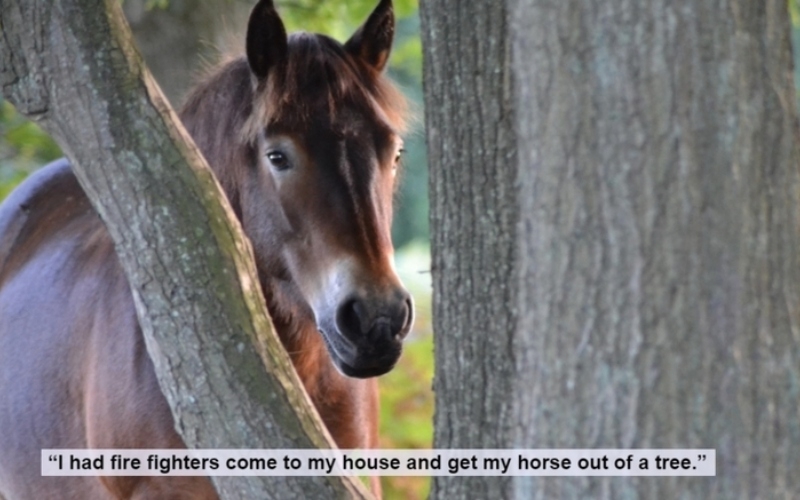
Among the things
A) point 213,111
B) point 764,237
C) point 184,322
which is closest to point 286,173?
point 213,111

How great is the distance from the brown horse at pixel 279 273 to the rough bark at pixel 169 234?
0.72 metres

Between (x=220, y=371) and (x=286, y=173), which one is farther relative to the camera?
(x=286, y=173)

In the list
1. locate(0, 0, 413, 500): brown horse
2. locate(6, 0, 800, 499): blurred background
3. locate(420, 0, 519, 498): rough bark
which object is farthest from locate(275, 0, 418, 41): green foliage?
locate(420, 0, 519, 498): rough bark

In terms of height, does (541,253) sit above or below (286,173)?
above

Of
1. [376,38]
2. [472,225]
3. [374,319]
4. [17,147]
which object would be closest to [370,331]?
[374,319]

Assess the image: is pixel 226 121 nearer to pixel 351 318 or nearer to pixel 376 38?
pixel 376 38

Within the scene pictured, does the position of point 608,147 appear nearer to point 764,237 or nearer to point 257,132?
point 764,237

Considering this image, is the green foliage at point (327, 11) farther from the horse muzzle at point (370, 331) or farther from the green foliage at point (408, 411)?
the horse muzzle at point (370, 331)

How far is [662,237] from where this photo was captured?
1686 millimetres

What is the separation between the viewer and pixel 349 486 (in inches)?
90.2

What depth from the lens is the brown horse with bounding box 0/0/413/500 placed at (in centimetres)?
312

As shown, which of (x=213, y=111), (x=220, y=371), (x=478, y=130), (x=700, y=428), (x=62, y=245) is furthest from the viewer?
(x=62, y=245)

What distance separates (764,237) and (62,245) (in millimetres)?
3234

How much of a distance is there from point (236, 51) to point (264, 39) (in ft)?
1.83
